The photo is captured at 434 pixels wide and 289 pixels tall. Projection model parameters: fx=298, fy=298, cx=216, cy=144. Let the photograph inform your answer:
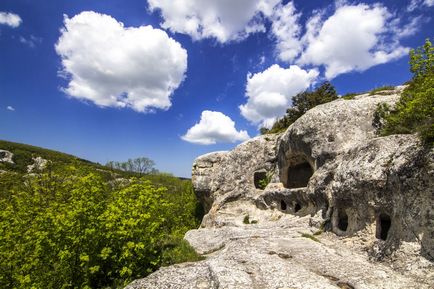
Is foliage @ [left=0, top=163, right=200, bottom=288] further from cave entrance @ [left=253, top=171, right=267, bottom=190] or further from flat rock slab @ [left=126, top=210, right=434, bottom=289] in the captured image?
cave entrance @ [left=253, top=171, right=267, bottom=190]

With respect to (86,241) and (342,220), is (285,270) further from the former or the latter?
(86,241)

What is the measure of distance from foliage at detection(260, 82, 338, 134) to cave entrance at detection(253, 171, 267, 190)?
30.0 feet

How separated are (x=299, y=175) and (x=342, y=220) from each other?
48.2ft

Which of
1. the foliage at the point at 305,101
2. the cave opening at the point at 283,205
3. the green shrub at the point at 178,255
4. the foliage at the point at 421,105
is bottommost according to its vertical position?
the green shrub at the point at 178,255

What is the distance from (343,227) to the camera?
20.4 m

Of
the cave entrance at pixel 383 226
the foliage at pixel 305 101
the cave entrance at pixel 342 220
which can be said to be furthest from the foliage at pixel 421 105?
the foliage at pixel 305 101

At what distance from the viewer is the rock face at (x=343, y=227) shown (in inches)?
506

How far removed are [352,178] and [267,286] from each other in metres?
9.48

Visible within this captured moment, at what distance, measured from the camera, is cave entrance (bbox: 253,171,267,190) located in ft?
125

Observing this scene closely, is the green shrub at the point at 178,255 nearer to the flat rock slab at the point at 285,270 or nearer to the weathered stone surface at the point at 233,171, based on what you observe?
the flat rock slab at the point at 285,270

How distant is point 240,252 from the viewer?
1648cm

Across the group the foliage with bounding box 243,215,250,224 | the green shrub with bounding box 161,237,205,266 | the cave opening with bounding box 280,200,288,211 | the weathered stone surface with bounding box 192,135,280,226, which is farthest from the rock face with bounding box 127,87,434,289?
the weathered stone surface with bounding box 192,135,280,226

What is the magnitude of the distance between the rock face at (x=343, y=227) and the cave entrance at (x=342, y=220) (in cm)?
6

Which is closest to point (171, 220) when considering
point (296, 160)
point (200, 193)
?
point (200, 193)
